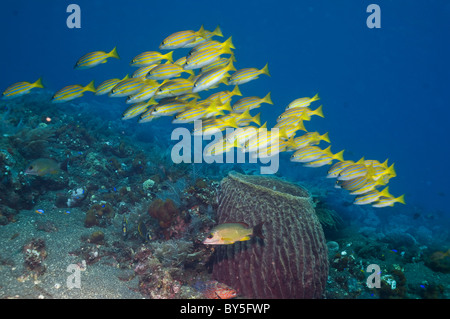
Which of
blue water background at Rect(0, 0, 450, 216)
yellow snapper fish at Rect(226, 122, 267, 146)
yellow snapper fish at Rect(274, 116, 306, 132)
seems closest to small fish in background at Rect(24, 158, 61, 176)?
yellow snapper fish at Rect(226, 122, 267, 146)

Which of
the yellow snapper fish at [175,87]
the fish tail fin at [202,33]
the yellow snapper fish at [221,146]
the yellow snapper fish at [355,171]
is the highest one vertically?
the fish tail fin at [202,33]

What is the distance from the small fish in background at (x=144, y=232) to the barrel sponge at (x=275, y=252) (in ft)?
4.90

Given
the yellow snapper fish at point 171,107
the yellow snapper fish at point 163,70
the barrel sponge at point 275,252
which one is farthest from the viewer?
the yellow snapper fish at point 163,70

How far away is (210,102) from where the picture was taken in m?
4.91

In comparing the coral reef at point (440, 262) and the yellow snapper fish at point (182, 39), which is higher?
the yellow snapper fish at point (182, 39)

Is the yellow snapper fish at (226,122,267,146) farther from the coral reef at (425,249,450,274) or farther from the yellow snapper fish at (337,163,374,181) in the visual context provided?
the coral reef at (425,249,450,274)

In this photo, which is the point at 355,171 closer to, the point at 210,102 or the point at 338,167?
the point at 338,167

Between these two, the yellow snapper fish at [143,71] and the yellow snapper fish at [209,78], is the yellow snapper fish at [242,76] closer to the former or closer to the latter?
the yellow snapper fish at [209,78]

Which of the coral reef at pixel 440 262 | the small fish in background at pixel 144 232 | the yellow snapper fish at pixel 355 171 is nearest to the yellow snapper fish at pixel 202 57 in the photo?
the small fish in background at pixel 144 232

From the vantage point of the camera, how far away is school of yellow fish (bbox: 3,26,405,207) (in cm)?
460

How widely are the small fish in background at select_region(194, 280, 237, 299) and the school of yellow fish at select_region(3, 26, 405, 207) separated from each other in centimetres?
235

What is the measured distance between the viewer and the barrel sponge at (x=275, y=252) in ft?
12.8

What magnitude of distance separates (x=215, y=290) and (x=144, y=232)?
1863mm

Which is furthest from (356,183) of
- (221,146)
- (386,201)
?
(221,146)
